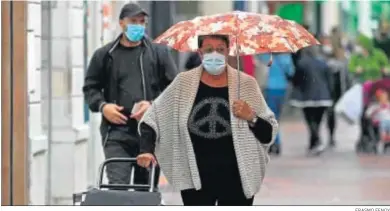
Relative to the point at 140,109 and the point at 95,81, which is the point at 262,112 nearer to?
the point at 140,109

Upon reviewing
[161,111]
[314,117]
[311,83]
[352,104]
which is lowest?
[314,117]

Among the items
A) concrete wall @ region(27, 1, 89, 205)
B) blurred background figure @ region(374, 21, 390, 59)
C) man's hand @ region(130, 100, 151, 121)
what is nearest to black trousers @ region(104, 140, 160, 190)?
man's hand @ region(130, 100, 151, 121)

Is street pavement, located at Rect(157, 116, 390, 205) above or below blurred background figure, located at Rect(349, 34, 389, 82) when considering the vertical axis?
below

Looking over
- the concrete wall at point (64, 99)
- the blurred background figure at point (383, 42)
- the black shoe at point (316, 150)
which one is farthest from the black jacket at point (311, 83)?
Result: the concrete wall at point (64, 99)

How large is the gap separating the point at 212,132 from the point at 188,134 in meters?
0.14

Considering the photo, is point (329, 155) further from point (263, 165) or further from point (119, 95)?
point (263, 165)

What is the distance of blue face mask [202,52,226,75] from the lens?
22.8 feet

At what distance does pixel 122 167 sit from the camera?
27.5 ft

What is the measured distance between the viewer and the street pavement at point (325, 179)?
12188mm

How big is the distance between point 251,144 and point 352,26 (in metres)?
41.4

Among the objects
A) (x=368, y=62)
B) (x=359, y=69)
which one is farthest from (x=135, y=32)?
(x=359, y=69)

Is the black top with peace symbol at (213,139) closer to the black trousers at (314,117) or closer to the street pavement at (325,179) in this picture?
the street pavement at (325,179)

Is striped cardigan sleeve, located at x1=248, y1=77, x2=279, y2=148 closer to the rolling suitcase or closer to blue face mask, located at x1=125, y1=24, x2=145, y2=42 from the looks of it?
the rolling suitcase

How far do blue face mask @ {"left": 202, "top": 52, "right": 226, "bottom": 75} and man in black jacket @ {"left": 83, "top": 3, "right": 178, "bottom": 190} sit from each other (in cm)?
152
